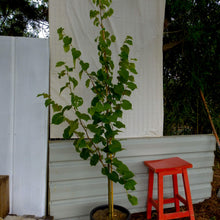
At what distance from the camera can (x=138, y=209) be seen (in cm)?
228

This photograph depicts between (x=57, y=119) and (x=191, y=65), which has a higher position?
(x=191, y=65)

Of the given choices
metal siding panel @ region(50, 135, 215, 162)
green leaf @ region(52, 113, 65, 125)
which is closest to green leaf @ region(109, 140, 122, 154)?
green leaf @ region(52, 113, 65, 125)

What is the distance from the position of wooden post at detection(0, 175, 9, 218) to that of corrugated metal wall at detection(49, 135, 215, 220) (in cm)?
36

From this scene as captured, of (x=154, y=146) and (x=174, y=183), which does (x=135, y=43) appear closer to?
(x=154, y=146)

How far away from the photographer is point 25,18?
13.3 feet

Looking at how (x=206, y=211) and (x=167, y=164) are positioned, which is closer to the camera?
(x=167, y=164)

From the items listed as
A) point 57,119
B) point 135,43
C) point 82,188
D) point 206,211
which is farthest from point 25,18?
point 206,211

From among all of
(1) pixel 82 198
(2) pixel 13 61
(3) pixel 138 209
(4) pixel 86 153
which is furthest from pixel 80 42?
(3) pixel 138 209

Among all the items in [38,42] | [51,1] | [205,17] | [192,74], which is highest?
[205,17]

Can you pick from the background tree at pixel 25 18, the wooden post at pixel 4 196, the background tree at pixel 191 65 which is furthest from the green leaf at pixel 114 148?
the background tree at pixel 25 18

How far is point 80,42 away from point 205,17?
1.58 meters

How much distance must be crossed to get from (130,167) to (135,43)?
1.25 meters

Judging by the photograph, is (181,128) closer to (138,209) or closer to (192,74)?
(192,74)

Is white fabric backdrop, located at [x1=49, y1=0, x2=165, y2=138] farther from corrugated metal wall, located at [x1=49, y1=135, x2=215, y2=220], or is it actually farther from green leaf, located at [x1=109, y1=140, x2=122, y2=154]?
green leaf, located at [x1=109, y1=140, x2=122, y2=154]
